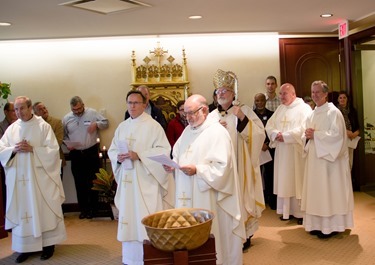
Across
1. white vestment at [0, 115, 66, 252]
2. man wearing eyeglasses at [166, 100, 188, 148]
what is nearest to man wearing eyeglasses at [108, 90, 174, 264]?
white vestment at [0, 115, 66, 252]

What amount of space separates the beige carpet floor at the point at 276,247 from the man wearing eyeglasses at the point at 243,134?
1.49ft

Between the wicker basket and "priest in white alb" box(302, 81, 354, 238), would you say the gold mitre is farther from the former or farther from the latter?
the wicker basket

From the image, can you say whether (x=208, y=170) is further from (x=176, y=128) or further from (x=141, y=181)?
(x=176, y=128)

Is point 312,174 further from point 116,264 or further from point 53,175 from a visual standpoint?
point 53,175

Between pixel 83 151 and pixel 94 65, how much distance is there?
1.54m

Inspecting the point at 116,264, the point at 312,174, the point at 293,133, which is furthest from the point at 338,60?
the point at 116,264

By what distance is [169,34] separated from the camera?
24.0ft

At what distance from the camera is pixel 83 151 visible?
7.14 m

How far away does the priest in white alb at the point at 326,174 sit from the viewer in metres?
5.03

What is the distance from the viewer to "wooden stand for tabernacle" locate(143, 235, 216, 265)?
2193 mm

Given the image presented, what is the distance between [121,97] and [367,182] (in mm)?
4583

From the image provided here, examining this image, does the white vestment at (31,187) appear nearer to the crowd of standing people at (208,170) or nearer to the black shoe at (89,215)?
the crowd of standing people at (208,170)

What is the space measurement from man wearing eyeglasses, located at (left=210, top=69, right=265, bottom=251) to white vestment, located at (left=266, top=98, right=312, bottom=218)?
44.3 inches

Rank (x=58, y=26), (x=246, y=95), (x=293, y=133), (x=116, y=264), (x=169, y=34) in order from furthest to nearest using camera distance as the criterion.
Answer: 1. (x=246, y=95)
2. (x=169, y=34)
3. (x=58, y=26)
4. (x=293, y=133)
5. (x=116, y=264)
